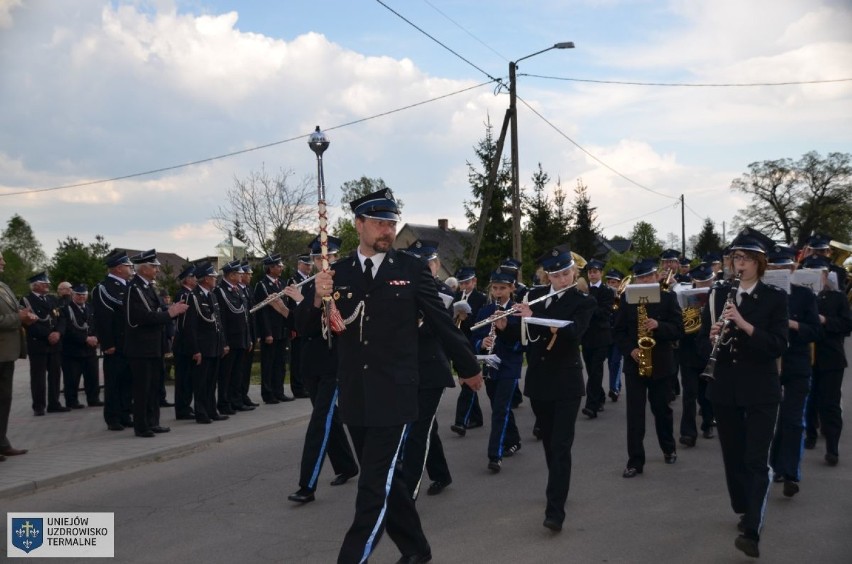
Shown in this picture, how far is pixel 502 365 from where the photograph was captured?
28.3ft

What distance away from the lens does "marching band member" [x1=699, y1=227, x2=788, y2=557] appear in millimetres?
5652

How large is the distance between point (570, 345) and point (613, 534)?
159cm

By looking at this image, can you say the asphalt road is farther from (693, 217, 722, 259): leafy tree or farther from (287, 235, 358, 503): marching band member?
(693, 217, 722, 259): leafy tree

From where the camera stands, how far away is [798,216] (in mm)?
64500

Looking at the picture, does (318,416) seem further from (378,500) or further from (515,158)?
(515,158)

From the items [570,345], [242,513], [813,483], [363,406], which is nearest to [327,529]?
[242,513]

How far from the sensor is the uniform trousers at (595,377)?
38.6 ft

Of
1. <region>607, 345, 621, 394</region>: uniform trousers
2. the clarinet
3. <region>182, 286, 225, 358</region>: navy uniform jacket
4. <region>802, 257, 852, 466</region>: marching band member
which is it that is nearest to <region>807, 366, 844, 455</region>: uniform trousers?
<region>802, 257, 852, 466</region>: marching band member

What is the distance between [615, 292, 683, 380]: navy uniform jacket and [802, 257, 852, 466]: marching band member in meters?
1.43

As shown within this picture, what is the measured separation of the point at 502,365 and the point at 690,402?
2625 mm

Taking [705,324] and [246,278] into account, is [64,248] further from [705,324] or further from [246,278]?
[705,324]

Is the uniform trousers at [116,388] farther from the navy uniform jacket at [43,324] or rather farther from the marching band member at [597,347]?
the marching band member at [597,347]

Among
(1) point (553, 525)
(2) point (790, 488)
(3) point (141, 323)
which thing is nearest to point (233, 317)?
(3) point (141, 323)

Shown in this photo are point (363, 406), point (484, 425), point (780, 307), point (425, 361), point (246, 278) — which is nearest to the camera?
point (363, 406)
